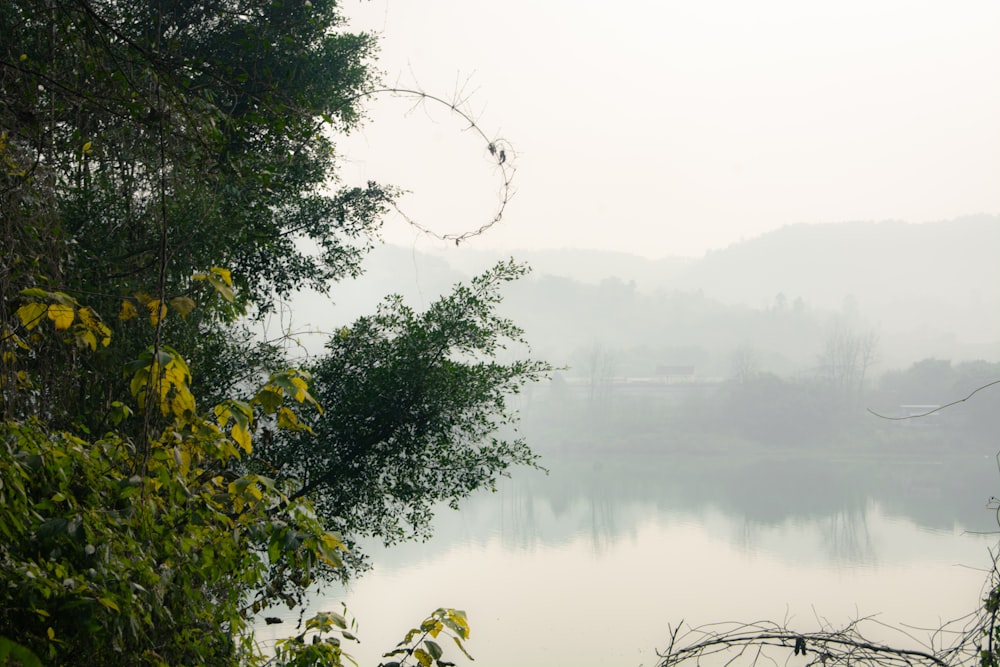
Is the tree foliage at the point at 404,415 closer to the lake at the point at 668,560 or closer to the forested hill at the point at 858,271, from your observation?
the lake at the point at 668,560

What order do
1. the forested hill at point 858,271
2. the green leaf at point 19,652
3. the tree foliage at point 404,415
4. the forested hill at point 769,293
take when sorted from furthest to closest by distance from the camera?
the forested hill at point 858,271, the forested hill at point 769,293, the tree foliage at point 404,415, the green leaf at point 19,652

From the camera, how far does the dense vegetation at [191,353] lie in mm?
1650

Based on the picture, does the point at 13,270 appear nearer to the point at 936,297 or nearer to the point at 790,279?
the point at 936,297

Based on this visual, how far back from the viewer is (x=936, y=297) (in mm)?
80812

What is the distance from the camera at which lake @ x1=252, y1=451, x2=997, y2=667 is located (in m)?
13.8

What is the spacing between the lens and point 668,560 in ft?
63.5

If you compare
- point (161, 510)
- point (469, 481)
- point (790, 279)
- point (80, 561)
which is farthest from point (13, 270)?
point (790, 279)

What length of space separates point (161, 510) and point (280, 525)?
1.03 feet

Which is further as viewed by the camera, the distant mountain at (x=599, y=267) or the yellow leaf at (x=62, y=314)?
the distant mountain at (x=599, y=267)

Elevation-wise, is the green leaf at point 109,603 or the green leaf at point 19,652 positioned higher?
the green leaf at point 19,652

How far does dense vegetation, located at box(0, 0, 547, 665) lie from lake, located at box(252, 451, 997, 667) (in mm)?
3525

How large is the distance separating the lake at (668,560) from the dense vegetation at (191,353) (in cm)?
353

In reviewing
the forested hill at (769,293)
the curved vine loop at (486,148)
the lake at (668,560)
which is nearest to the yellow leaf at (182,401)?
the curved vine loop at (486,148)

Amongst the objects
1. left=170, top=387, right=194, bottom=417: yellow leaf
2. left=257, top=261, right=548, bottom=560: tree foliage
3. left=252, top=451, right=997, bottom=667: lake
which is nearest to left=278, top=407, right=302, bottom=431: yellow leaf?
left=170, top=387, right=194, bottom=417: yellow leaf
